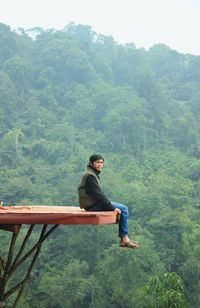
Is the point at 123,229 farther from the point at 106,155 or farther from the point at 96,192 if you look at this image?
the point at 106,155

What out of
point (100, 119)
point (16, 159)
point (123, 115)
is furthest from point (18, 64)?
point (16, 159)

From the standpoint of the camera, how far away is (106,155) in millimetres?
34625

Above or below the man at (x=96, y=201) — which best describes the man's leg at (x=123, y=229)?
below

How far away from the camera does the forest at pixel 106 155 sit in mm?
19062

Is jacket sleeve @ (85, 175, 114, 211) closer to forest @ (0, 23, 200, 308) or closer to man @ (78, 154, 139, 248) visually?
man @ (78, 154, 139, 248)

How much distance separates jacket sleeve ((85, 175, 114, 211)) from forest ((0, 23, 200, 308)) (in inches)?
152

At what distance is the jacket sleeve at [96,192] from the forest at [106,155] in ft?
12.7

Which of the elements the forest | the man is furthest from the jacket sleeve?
the forest

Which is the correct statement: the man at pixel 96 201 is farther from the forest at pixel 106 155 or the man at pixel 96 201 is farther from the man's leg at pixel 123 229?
the forest at pixel 106 155

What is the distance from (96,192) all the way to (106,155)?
102 feet

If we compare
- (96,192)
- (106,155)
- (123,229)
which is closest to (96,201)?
(96,192)

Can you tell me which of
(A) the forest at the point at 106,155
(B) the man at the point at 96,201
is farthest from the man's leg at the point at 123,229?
(A) the forest at the point at 106,155

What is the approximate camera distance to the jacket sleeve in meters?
3.59

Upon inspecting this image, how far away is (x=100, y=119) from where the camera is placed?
40.8m
